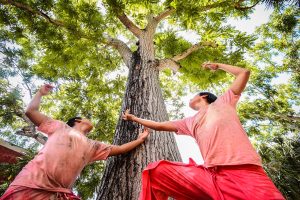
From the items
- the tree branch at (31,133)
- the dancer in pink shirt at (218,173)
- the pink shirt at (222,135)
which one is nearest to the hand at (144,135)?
the pink shirt at (222,135)

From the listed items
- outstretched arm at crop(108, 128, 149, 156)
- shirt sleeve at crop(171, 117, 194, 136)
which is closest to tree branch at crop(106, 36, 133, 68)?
outstretched arm at crop(108, 128, 149, 156)

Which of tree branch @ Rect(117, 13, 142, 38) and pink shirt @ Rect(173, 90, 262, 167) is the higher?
tree branch @ Rect(117, 13, 142, 38)

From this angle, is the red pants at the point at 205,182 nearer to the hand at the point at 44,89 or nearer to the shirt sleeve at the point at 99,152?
the shirt sleeve at the point at 99,152

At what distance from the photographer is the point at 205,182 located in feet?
5.96

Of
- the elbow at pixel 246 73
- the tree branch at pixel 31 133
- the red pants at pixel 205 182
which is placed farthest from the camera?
the tree branch at pixel 31 133

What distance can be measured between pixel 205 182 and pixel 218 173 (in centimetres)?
14

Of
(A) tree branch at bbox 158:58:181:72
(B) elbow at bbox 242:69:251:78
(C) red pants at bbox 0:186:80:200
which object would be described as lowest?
(C) red pants at bbox 0:186:80:200

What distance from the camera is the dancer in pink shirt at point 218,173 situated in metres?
1.70

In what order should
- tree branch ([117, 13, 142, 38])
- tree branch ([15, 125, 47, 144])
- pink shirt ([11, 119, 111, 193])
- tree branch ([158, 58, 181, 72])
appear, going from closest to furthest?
pink shirt ([11, 119, 111, 193]) → tree branch ([158, 58, 181, 72]) → tree branch ([117, 13, 142, 38]) → tree branch ([15, 125, 47, 144])

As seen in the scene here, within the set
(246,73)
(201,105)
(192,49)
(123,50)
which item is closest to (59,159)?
(201,105)

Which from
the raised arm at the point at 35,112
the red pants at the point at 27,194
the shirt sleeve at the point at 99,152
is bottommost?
the red pants at the point at 27,194

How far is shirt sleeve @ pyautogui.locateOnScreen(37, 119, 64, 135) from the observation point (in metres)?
2.78

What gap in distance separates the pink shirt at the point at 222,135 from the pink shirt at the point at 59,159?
3.78ft

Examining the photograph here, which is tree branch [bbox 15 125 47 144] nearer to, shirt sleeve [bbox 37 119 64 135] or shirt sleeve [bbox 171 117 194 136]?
shirt sleeve [bbox 37 119 64 135]
